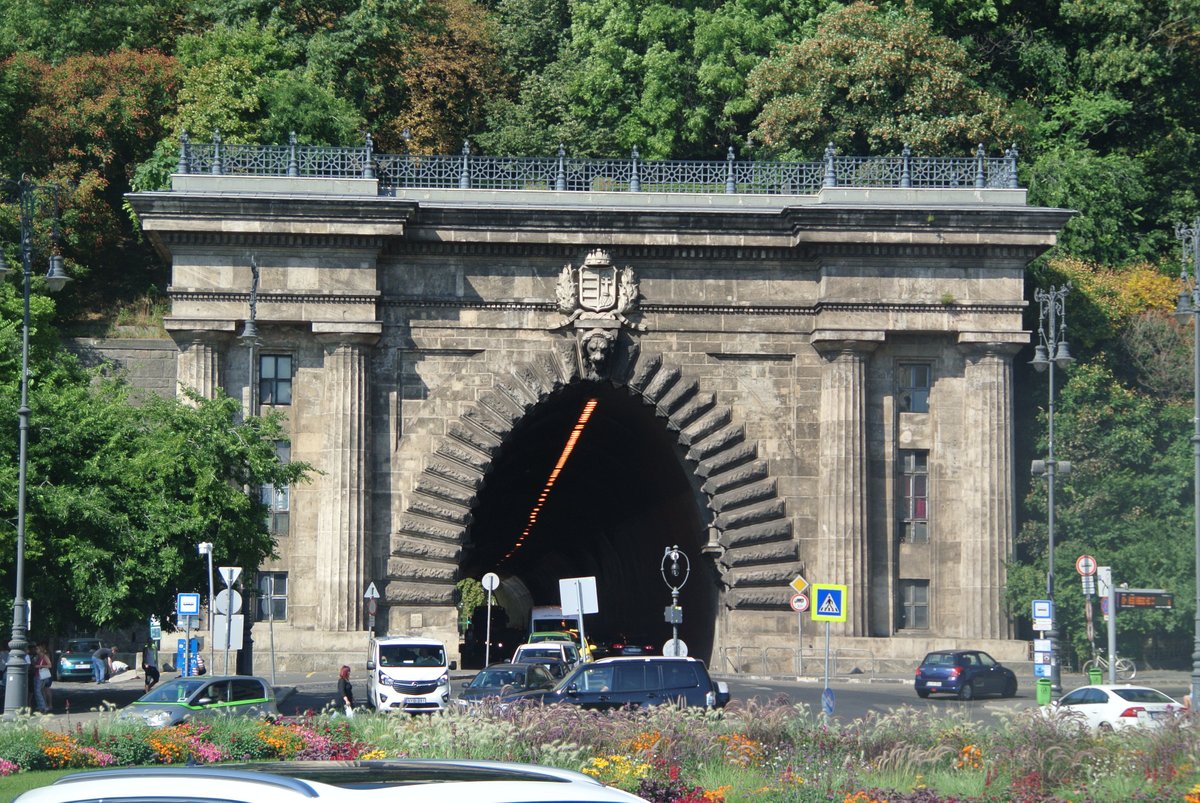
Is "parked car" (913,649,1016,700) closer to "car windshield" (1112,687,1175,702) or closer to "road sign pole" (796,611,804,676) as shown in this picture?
"road sign pole" (796,611,804,676)

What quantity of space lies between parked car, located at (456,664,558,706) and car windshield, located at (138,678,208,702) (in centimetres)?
700

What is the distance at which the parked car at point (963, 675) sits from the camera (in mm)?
46125

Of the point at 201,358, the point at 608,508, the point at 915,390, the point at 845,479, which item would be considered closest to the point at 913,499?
the point at 845,479

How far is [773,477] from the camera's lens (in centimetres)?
5175

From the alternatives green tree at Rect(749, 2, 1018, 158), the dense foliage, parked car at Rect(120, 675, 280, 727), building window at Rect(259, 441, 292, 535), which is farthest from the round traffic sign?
green tree at Rect(749, 2, 1018, 158)

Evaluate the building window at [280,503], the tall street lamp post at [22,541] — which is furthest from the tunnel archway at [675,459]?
the tall street lamp post at [22,541]

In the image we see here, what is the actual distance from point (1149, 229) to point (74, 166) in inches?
1607

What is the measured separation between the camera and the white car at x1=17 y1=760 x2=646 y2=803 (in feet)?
21.4

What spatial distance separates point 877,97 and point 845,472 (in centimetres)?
2255

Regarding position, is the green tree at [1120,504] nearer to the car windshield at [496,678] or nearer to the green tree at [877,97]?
the green tree at [877,97]

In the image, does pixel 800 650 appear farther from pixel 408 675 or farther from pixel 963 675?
pixel 408 675

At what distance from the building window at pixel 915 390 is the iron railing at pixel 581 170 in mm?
5319

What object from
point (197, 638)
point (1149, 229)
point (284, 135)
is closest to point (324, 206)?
point (197, 638)

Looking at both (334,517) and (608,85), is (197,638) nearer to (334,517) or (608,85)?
(334,517)
